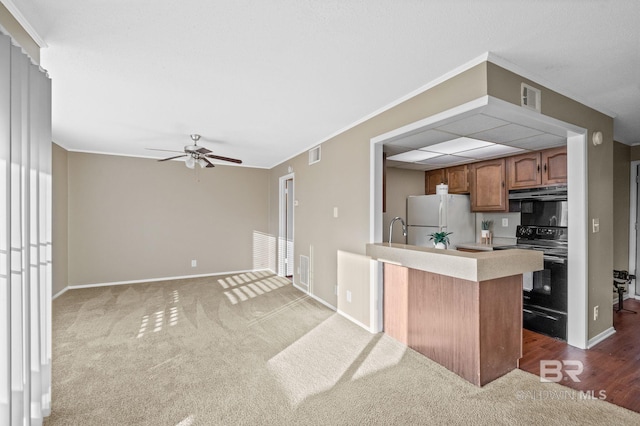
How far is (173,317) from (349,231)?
2.52m

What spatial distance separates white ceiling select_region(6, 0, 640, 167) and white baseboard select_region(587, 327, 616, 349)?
7.73 feet

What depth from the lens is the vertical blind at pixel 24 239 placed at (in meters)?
1.48

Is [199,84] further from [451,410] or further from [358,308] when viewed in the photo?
[451,410]

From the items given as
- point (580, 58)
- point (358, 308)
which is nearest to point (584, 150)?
point (580, 58)

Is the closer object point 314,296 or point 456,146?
point 456,146

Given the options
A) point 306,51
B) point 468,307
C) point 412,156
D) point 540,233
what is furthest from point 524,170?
point 306,51

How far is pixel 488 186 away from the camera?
4.30m

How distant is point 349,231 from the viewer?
12.2 ft

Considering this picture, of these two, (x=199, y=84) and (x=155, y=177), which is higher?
(x=199, y=84)

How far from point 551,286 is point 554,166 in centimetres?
145

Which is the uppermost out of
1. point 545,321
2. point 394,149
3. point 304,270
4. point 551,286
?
point 394,149

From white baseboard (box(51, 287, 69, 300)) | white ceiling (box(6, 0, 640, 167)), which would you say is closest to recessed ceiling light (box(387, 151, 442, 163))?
white ceiling (box(6, 0, 640, 167))

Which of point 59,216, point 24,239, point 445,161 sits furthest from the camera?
point 59,216

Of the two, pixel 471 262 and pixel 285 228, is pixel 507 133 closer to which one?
pixel 471 262
